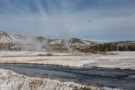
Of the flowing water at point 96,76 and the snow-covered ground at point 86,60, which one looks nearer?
the flowing water at point 96,76

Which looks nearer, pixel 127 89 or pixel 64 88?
pixel 64 88

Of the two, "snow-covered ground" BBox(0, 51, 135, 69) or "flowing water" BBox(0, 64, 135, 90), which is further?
"snow-covered ground" BBox(0, 51, 135, 69)

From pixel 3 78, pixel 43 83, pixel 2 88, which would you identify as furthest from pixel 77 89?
pixel 3 78

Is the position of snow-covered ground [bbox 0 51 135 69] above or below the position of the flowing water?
above

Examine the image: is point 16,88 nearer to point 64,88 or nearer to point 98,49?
point 64,88

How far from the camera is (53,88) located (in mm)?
21344

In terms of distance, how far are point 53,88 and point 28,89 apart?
7.19 ft

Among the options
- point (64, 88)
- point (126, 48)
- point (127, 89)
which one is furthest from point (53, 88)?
point (126, 48)

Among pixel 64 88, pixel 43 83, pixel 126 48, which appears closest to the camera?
pixel 64 88

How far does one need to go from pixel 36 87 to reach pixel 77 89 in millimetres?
3521

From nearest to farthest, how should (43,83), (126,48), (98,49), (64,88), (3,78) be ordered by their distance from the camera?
1. (64,88)
2. (43,83)
3. (3,78)
4. (126,48)
5. (98,49)

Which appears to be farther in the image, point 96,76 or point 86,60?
point 86,60

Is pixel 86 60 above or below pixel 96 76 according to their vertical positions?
above

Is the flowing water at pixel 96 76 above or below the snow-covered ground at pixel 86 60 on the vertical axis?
below
